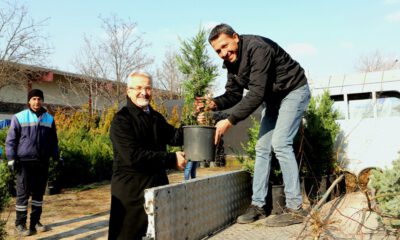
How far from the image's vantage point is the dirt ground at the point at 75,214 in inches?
182

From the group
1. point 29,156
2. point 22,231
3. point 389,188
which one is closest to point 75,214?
point 22,231

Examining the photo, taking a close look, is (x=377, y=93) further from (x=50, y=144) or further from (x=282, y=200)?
(x=50, y=144)

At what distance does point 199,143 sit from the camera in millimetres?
2865

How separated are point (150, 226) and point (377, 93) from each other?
18.9 feet

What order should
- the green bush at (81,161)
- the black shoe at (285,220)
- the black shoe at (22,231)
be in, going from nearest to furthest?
the black shoe at (285,220)
the black shoe at (22,231)
the green bush at (81,161)

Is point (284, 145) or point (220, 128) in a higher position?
point (220, 128)

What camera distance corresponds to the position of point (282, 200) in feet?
11.1

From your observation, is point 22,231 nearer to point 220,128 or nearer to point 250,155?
point 250,155

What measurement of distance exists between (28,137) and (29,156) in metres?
0.24

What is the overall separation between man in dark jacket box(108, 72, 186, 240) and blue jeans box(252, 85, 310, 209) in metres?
0.87

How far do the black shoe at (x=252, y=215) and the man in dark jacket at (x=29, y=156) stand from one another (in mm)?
2896

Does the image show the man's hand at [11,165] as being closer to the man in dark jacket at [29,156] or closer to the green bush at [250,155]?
the man in dark jacket at [29,156]

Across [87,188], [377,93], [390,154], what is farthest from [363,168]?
[87,188]

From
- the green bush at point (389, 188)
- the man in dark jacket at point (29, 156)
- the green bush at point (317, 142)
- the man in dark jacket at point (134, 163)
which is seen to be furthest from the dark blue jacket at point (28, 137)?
the green bush at point (389, 188)
